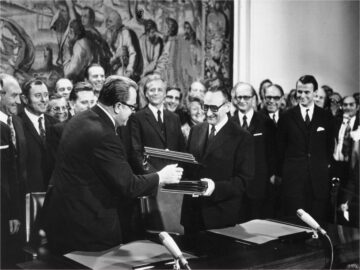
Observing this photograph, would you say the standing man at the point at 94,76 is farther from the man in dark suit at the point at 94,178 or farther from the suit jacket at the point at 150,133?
the man in dark suit at the point at 94,178

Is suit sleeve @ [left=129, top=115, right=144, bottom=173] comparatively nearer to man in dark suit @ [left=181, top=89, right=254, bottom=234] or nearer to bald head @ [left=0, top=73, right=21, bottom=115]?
man in dark suit @ [left=181, top=89, right=254, bottom=234]

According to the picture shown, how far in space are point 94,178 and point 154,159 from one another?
5.42 ft

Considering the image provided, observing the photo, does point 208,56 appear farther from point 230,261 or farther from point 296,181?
point 230,261

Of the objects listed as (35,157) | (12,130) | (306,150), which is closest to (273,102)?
(306,150)

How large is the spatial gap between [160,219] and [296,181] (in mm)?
2310

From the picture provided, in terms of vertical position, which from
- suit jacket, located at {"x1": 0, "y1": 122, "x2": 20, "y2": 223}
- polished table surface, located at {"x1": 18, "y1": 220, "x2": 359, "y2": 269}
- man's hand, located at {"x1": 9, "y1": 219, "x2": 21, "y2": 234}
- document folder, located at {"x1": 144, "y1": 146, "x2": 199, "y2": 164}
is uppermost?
document folder, located at {"x1": 144, "y1": 146, "x2": 199, "y2": 164}

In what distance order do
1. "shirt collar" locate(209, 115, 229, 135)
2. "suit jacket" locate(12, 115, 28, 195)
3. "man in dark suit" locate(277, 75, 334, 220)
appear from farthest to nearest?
"man in dark suit" locate(277, 75, 334, 220) → "shirt collar" locate(209, 115, 229, 135) → "suit jacket" locate(12, 115, 28, 195)

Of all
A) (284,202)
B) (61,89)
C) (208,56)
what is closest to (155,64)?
(208,56)

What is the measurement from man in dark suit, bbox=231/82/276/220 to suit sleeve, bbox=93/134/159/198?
2.69 m

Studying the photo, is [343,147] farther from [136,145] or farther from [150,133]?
[136,145]

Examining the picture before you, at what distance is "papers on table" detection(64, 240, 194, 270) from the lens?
238 centimetres

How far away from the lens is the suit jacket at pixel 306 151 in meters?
5.21

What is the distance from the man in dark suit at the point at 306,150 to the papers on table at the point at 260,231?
199 centimetres

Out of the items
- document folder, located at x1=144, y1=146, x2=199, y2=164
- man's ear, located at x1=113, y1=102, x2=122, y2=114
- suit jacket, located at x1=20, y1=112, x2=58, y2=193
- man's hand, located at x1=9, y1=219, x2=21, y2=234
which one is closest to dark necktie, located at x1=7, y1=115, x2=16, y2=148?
suit jacket, located at x1=20, y1=112, x2=58, y2=193
